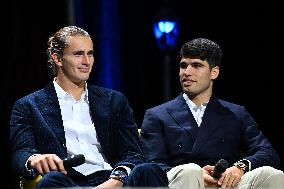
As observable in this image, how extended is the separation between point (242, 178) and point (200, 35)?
2.45 meters

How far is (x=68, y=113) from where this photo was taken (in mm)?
3891

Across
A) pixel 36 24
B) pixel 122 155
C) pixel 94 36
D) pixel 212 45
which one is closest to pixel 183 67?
Result: pixel 212 45

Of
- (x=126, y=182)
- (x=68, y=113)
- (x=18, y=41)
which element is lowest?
(x=126, y=182)

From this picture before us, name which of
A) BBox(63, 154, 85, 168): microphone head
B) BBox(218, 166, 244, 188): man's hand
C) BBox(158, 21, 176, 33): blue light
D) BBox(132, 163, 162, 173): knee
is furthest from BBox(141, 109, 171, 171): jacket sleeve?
BBox(158, 21, 176, 33): blue light

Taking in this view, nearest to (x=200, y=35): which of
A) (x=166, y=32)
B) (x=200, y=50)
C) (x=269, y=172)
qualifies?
(x=166, y=32)

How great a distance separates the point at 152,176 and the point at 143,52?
298 cm

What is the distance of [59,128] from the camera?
3.81 metres

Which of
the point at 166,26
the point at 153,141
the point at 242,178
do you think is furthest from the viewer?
the point at 166,26

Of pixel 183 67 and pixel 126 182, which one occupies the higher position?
pixel 183 67

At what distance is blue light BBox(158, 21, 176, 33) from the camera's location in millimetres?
5941

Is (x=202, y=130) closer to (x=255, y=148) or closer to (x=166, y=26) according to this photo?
(x=255, y=148)

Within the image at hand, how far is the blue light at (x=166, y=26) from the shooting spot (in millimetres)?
5941

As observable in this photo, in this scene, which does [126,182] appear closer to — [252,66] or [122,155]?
[122,155]

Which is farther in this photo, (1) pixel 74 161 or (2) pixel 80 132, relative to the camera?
(2) pixel 80 132
